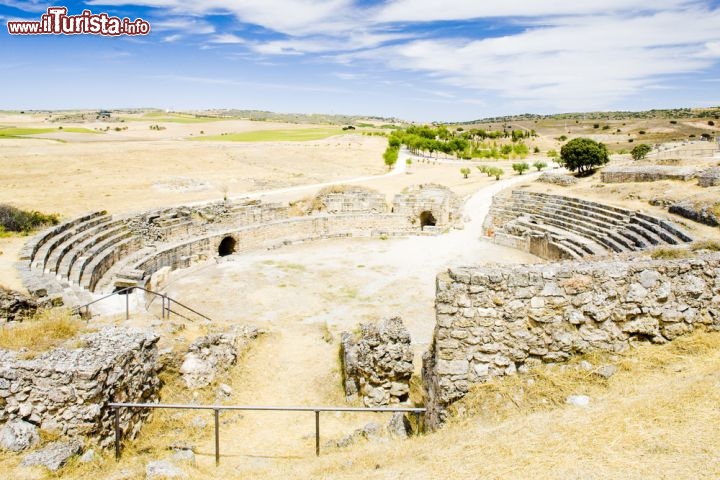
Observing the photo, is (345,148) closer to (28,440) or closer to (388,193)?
(388,193)

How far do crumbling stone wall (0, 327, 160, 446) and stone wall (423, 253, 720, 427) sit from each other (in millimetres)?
4943

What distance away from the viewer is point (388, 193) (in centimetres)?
4381

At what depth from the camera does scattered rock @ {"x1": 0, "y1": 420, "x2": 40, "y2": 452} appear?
660 cm

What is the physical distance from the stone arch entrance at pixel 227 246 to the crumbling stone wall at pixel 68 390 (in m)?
20.0

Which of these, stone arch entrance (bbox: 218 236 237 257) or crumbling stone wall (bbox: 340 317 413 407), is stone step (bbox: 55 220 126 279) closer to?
stone arch entrance (bbox: 218 236 237 257)

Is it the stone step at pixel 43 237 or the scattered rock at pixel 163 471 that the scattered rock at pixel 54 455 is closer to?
the scattered rock at pixel 163 471

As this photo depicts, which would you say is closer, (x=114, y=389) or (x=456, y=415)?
(x=456, y=415)

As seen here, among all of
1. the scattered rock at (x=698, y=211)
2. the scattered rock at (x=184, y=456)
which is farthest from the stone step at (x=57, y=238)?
the scattered rock at (x=698, y=211)

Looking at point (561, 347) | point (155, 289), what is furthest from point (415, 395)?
point (155, 289)

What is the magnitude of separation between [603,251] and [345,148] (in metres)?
68.7

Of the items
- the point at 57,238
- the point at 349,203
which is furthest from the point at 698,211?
the point at 57,238

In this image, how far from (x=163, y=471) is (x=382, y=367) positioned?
543 cm

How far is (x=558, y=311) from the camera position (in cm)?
712

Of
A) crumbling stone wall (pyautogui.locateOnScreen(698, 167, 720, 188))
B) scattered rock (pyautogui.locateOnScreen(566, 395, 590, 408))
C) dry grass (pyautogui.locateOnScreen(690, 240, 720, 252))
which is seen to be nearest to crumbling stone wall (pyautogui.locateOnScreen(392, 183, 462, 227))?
crumbling stone wall (pyautogui.locateOnScreen(698, 167, 720, 188))
